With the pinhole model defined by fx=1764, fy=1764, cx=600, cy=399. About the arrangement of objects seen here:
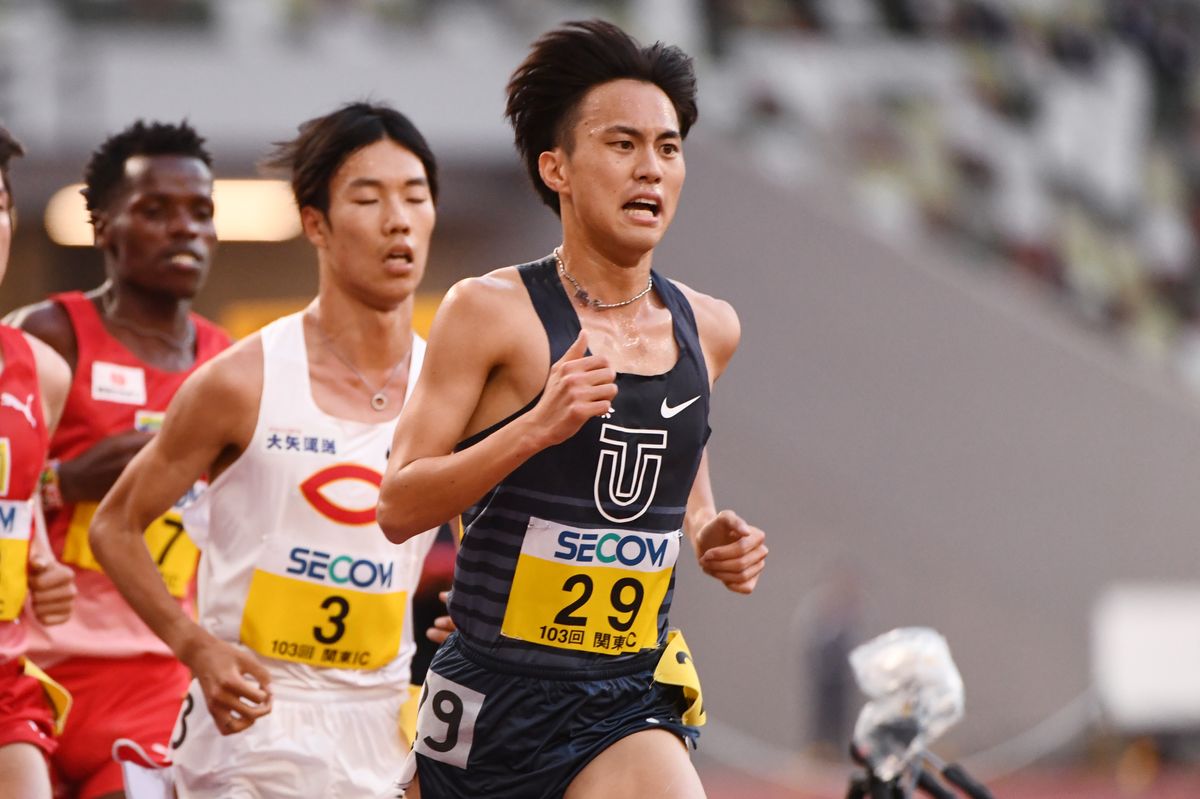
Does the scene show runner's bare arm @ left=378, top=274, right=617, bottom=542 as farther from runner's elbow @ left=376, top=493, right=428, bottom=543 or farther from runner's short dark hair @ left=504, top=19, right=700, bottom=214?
runner's short dark hair @ left=504, top=19, right=700, bottom=214

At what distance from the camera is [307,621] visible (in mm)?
4059

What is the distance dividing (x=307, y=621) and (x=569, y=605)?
0.95m

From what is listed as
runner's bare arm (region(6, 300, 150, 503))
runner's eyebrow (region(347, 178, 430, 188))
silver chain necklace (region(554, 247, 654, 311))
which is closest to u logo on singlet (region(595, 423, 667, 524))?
silver chain necklace (region(554, 247, 654, 311))

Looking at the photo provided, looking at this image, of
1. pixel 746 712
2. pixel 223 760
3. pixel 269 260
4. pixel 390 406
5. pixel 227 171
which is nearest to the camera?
pixel 223 760

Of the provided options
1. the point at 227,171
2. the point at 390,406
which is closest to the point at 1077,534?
the point at 227,171

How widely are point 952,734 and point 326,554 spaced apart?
430 inches

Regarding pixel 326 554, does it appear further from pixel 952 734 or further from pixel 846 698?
pixel 952 734

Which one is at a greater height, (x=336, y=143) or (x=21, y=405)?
(x=336, y=143)

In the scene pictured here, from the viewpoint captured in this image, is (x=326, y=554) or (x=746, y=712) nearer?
(x=326, y=554)

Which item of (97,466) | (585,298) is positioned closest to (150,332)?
(97,466)

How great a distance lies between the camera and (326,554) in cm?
405

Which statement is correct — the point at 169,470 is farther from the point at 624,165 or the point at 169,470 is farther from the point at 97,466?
the point at 624,165

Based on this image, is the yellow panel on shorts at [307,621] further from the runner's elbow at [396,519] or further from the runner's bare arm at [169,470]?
the runner's elbow at [396,519]

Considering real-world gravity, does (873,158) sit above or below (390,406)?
above
